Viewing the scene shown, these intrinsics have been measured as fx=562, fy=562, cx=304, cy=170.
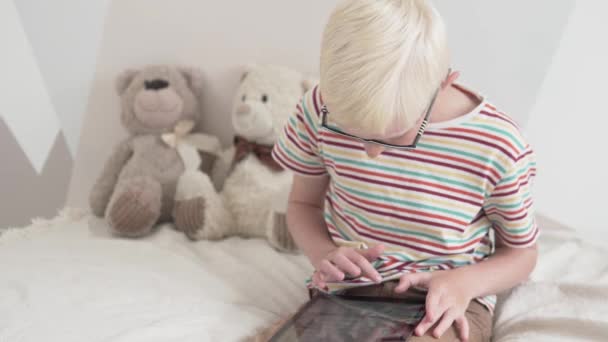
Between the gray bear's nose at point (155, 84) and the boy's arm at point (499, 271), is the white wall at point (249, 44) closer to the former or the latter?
the gray bear's nose at point (155, 84)

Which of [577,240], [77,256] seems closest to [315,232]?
[77,256]

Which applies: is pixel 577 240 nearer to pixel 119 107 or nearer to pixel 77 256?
pixel 77 256

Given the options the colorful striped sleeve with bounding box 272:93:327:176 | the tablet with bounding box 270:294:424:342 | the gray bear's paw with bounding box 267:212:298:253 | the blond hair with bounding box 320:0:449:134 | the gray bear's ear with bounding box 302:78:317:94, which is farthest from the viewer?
the gray bear's ear with bounding box 302:78:317:94

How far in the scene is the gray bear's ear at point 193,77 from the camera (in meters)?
1.27

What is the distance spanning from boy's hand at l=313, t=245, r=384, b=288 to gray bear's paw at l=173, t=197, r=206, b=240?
16.3 inches

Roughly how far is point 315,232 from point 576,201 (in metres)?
0.69

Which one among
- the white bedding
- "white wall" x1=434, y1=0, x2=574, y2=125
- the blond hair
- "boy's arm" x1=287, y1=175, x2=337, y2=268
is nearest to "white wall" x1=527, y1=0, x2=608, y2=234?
"white wall" x1=434, y1=0, x2=574, y2=125

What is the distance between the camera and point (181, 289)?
3.00 feet

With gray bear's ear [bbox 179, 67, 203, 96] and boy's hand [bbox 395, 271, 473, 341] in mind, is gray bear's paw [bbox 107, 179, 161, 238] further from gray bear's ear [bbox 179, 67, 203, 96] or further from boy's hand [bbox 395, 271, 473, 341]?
boy's hand [bbox 395, 271, 473, 341]

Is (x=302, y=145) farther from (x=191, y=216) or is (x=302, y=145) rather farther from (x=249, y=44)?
(x=249, y=44)

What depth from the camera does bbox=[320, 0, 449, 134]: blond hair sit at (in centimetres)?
60

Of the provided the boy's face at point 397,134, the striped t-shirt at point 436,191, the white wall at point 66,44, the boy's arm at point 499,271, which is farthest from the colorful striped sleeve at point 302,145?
the white wall at point 66,44

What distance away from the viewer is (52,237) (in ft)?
3.62

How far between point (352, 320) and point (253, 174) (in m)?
0.50
